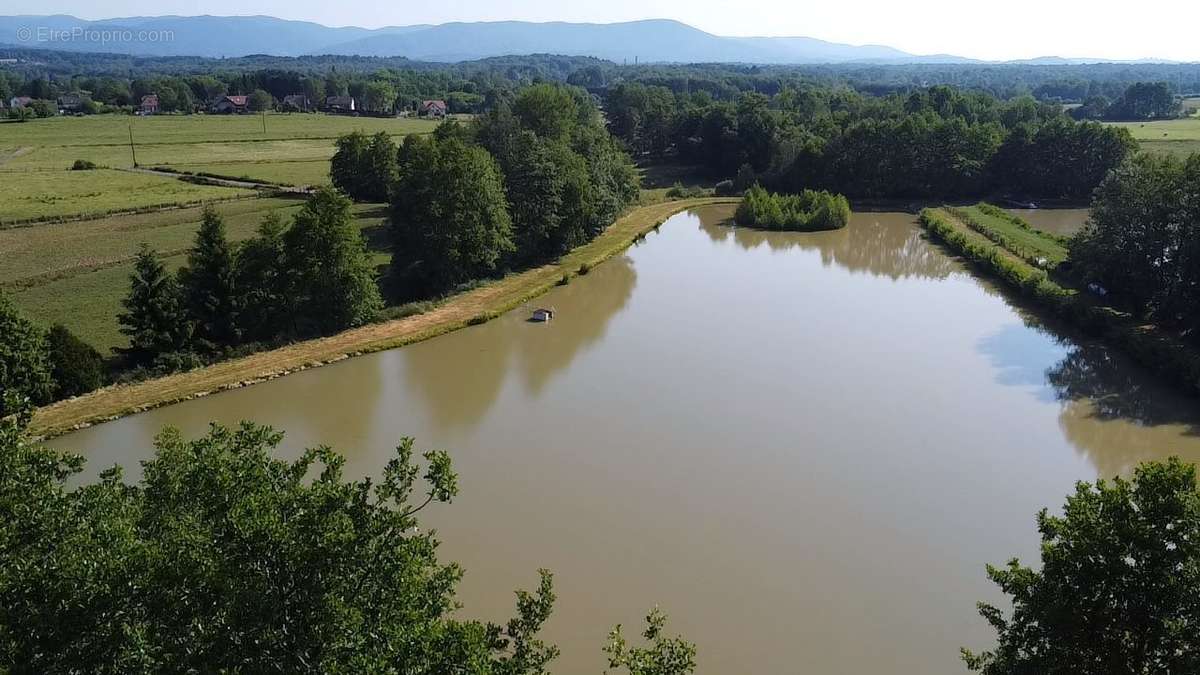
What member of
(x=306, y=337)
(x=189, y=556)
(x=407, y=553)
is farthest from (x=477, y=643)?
(x=306, y=337)

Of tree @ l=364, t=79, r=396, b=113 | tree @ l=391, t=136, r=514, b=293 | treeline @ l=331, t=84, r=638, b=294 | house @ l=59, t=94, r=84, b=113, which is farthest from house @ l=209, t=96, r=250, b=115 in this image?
tree @ l=391, t=136, r=514, b=293

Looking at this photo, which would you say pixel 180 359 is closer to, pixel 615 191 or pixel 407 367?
pixel 407 367

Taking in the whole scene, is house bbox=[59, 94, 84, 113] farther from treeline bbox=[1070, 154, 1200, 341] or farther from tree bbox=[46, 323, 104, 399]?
treeline bbox=[1070, 154, 1200, 341]

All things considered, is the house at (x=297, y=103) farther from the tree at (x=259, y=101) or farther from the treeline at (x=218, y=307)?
the treeline at (x=218, y=307)

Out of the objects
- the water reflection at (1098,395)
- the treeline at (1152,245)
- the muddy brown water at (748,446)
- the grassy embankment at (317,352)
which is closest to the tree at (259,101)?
the grassy embankment at (317,352)

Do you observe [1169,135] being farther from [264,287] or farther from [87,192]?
[87,192]
